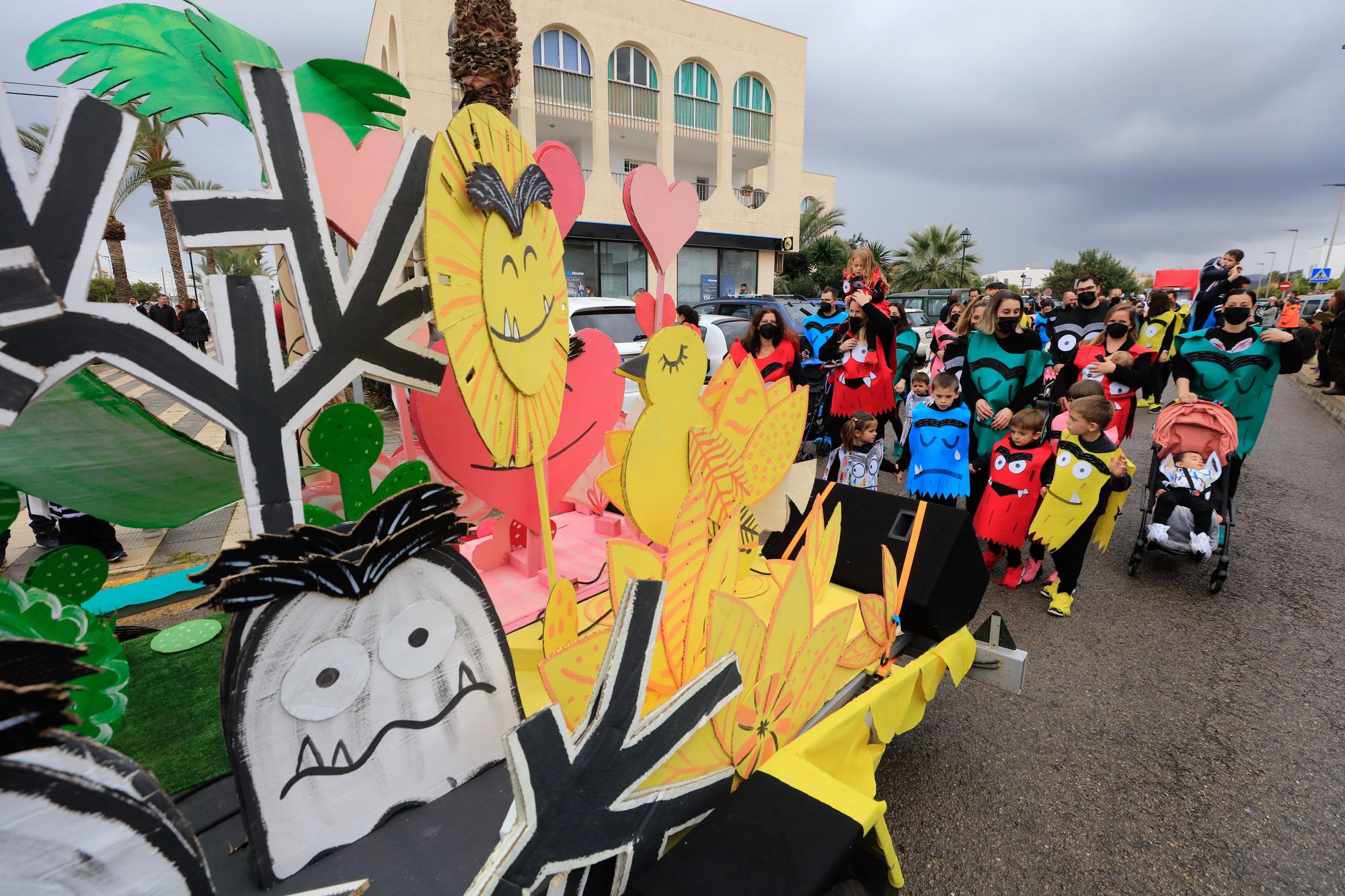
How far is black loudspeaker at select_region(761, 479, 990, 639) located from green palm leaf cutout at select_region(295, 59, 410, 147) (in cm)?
214

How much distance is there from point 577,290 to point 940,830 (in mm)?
13425

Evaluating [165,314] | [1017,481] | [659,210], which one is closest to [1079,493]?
[1017,481]

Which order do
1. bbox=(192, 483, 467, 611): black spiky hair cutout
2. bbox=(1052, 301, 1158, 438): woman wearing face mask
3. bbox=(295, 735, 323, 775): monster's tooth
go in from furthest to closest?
1. bbox=(1052, 301, 1158, 438): woman wearing face mask
2. bbox=(295, 735, 323, 775): monster's tooth
3. bbox=(192, 483, 467, 611): black spiky hair cutout

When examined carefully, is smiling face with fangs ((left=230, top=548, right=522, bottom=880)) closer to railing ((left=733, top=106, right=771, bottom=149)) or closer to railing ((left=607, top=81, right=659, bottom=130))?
railing ((left=607, top=81, right=659, bottom=130))

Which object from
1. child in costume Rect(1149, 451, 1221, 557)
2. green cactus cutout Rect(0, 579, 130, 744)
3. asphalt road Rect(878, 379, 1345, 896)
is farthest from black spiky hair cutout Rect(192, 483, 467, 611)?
child in costume Rect(1149, 451, 1221, 557)

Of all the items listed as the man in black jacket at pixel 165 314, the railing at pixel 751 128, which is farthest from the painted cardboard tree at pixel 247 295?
the railing at pixel 751 128

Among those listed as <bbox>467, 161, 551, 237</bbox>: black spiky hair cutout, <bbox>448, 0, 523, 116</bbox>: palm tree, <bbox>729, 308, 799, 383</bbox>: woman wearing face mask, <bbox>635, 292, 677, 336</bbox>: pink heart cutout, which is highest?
<bbox>448, 0, 523, 116</bbox>: palm tree

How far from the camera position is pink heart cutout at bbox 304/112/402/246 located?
199 cm

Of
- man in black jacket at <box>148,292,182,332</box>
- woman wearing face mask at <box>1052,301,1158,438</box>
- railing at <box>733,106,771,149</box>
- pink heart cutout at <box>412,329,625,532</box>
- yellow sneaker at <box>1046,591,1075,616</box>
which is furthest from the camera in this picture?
railing at <box>733,106,771,149</box>

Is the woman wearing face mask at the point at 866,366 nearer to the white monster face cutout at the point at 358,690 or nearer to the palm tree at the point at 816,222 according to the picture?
the white monster face cutout at the point at 358,690

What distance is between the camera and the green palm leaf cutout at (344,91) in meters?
2.08

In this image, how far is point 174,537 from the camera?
13.6ft

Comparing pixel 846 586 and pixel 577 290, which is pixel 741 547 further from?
pixel 577 290

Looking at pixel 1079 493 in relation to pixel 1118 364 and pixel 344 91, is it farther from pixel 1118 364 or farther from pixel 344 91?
pixel 344 91
